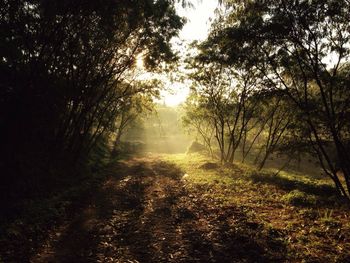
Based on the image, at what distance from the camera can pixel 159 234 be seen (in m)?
8.74

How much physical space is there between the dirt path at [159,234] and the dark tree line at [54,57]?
370cm

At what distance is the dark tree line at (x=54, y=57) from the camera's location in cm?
1133

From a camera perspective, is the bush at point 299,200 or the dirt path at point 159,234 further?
the bush at point 299,200

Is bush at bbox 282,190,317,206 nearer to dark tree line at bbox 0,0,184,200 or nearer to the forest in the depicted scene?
the forest

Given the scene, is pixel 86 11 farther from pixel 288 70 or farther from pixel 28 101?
pixel 288 70

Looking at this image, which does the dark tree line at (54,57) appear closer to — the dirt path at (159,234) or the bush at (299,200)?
the dirt path at (159,234)

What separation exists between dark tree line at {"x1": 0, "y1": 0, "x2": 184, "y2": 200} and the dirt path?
370cm

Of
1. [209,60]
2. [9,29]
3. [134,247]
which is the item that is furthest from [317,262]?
[209,60]

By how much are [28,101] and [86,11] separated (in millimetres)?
4466

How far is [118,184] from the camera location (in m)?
17.0

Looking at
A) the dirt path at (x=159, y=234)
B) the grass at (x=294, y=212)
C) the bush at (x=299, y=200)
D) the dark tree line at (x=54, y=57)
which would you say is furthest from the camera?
the bush at (x=299, y=200)

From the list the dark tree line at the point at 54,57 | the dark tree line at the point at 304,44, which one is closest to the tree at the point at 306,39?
the dark tree line at the point at 304,44

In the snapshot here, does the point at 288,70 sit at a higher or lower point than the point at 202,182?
higher

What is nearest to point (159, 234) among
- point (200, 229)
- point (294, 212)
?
A: point (200, 229)
